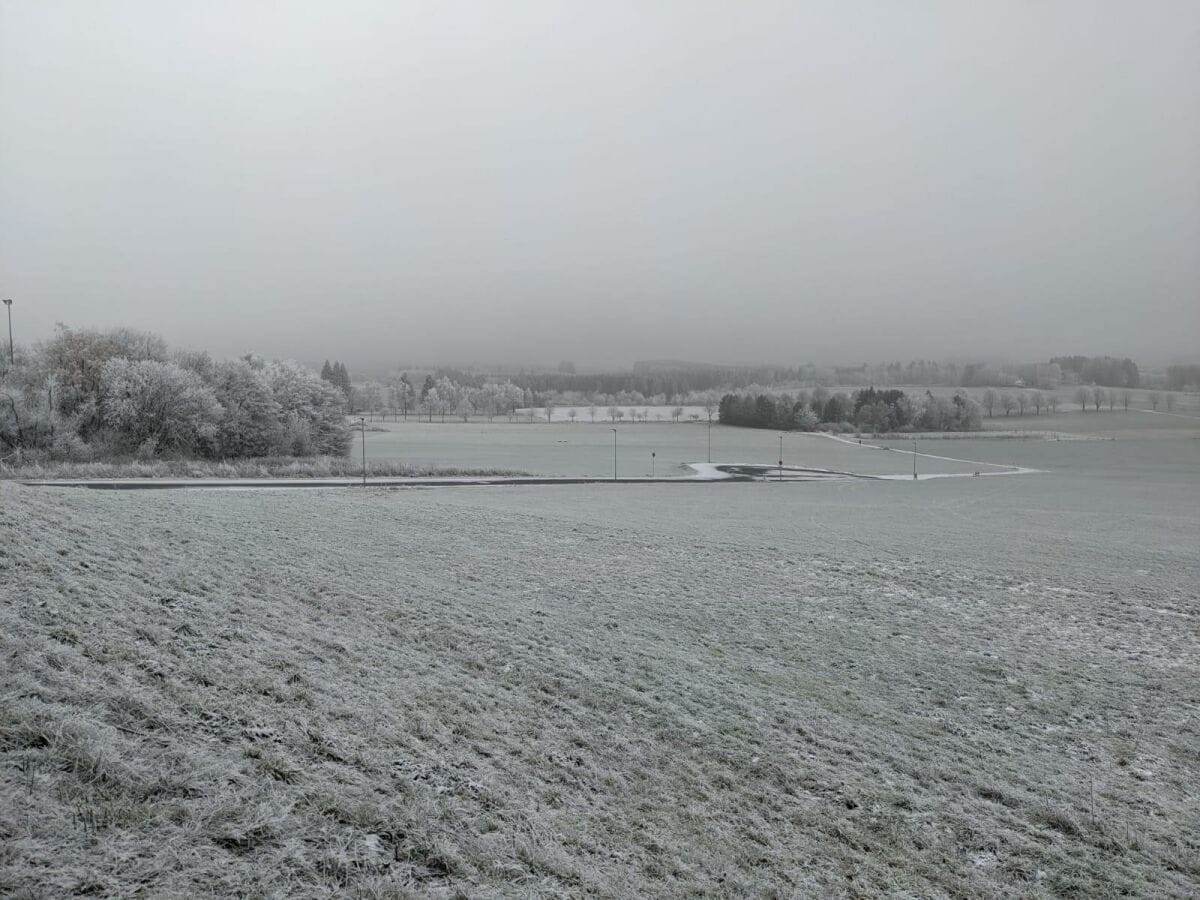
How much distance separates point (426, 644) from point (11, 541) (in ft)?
20.4

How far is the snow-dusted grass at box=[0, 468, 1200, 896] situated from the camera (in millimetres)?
4602

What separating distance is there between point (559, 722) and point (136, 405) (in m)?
55.9

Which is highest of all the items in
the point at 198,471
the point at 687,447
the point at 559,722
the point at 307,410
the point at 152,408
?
the point at 152,408

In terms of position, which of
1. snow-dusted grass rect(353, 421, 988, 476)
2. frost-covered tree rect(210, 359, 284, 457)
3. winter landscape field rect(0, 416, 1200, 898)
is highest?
frost-covered tree rect(210, 359, 284, 457)

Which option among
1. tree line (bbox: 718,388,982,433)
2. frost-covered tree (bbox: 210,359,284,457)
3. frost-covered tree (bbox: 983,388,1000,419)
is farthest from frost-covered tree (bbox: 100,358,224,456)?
frost-covered tree (bbox: 983,388,1000,419)

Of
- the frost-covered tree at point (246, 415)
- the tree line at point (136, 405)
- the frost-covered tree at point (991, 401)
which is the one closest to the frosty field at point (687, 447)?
the frost-covered tree at point (991, 401)

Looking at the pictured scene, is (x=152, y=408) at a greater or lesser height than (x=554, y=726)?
greater

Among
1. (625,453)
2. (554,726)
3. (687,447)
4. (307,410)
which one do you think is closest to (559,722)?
(554,726)

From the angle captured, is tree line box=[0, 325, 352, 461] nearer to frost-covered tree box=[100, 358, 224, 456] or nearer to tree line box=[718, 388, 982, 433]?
frost-covered tree box=[100, 358, 224, 456]

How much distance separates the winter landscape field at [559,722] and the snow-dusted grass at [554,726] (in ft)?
0.11

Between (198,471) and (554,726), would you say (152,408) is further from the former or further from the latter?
(554,726)

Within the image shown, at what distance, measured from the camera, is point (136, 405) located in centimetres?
5041

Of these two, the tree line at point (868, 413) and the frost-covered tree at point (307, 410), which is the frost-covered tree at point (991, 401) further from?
the frost-covered tree at point (307, 410)

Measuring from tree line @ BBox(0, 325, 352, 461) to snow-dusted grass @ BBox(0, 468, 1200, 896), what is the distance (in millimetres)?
42005
